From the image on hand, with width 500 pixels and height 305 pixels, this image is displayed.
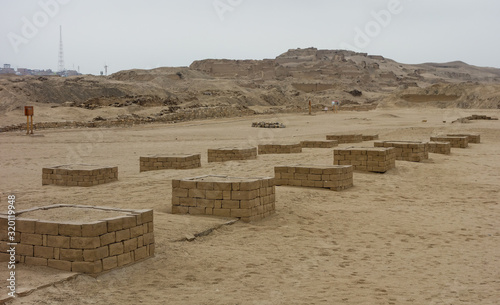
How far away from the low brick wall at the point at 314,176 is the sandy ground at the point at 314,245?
12.1 inches

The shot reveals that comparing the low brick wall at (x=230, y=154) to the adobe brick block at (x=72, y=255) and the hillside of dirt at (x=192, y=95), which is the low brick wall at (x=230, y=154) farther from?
the hillside of dirt at (x=192, y=95)

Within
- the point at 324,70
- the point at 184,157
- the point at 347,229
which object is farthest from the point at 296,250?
the point at 324,70

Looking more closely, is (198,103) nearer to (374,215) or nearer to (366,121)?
(366,121)

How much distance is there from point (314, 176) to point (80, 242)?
6.31 meters

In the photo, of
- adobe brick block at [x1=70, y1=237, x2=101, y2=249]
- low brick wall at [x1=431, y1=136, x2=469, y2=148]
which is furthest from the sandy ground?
low brick wall at [x1=431, y1=136, x2=469, y2=148]

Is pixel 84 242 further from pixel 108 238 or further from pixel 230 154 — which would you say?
pixel 230 154

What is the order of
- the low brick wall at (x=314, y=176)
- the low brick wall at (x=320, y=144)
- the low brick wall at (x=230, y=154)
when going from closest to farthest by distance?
the low brick wall at (x=314, y=176) < the low brick wall at (x=230, y=154) < the low brick wall at (x=320, y=144)

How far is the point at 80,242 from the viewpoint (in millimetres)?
5582

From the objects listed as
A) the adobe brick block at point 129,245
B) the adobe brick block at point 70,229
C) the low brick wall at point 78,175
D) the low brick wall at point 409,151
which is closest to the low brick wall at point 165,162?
the low brick wall at point 78,175

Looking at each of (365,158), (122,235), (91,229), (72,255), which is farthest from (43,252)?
(365,158)

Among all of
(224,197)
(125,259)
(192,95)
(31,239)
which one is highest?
(192,95)

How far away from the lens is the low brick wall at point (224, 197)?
8.34 m

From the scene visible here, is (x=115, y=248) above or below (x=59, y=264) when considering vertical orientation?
above

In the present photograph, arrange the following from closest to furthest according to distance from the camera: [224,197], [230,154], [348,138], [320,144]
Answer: [224,197] → [230,154] → [320,144] → [348,138]
